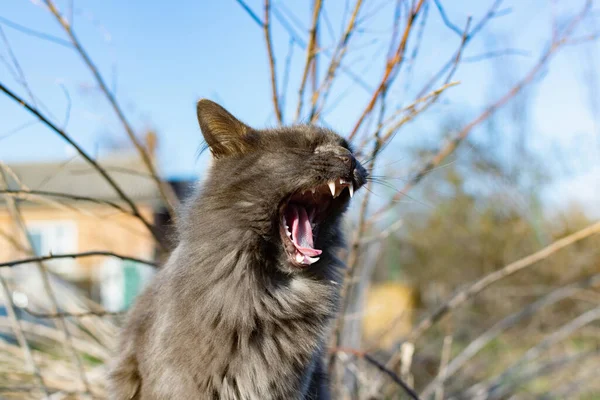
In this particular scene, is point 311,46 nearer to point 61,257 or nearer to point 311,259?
point 311,259

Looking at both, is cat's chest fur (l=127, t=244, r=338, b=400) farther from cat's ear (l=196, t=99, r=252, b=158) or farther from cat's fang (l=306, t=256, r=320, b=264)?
cat's ear (l=196, t=99, r=252, b=158)

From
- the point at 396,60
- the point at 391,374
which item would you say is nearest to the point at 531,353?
the point at 391,374

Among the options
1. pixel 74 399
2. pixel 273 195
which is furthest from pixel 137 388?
pixel 74 399

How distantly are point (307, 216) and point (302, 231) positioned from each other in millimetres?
75

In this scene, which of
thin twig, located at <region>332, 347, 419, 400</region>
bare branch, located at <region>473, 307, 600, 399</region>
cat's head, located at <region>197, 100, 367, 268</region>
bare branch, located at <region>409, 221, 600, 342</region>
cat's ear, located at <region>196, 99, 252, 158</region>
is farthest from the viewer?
bare branch, located at <region>473, 307, 600, 399</region>

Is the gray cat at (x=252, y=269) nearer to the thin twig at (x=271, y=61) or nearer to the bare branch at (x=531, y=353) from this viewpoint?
the thin twig at (x=271, y=61)

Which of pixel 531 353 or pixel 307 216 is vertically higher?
pixel 307 216

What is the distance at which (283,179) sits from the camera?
2104mm

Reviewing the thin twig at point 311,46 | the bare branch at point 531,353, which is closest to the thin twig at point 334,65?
the thin twig at point 311,46

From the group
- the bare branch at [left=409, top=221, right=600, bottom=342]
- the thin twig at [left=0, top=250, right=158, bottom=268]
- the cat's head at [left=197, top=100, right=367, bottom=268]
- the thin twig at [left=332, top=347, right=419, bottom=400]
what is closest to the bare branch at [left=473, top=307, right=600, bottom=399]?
the bare branch at [left=409, top=221, right=600, bottom=342]

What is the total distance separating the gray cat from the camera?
2.11 m

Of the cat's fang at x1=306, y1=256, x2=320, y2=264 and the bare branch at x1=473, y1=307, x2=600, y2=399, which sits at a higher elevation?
the cat's fang at x1=306, y1=256, x2=320, y2=264

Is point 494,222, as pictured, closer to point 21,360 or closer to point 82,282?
point 21,360

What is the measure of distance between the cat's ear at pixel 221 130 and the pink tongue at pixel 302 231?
31 centimetres
